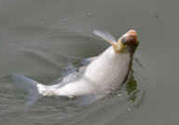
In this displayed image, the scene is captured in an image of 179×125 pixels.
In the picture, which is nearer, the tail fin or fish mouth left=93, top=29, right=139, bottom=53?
fish mouth left=93, top=29, right=139, bottom=53

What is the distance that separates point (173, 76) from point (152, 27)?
0.95 meters

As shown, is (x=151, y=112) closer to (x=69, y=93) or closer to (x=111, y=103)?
(x=111, y=103)

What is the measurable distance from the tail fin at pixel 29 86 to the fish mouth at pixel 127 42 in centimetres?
105

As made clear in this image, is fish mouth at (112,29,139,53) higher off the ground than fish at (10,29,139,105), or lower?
higher

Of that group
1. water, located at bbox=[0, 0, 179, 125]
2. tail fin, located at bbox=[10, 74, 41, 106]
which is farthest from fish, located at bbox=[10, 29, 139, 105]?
water, located at bbox=[0, 0, 179, 125]

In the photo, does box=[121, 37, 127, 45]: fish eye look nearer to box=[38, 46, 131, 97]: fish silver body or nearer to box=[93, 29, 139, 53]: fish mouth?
box=[93, 29, 139, 53]: fish mouth

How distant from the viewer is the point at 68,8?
23.0 ft

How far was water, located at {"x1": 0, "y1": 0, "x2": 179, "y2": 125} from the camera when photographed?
563 cm

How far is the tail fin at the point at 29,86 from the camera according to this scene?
5.62 m

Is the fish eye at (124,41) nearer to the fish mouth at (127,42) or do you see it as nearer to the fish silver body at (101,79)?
the fish mouth at (127,42)

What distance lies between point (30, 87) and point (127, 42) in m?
1.26

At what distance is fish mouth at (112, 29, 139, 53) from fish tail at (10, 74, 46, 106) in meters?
0.99

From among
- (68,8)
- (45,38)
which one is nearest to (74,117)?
(45,38)

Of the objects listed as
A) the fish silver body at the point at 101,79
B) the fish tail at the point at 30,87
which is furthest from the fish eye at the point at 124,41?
the fish tail at the point at 30,87
